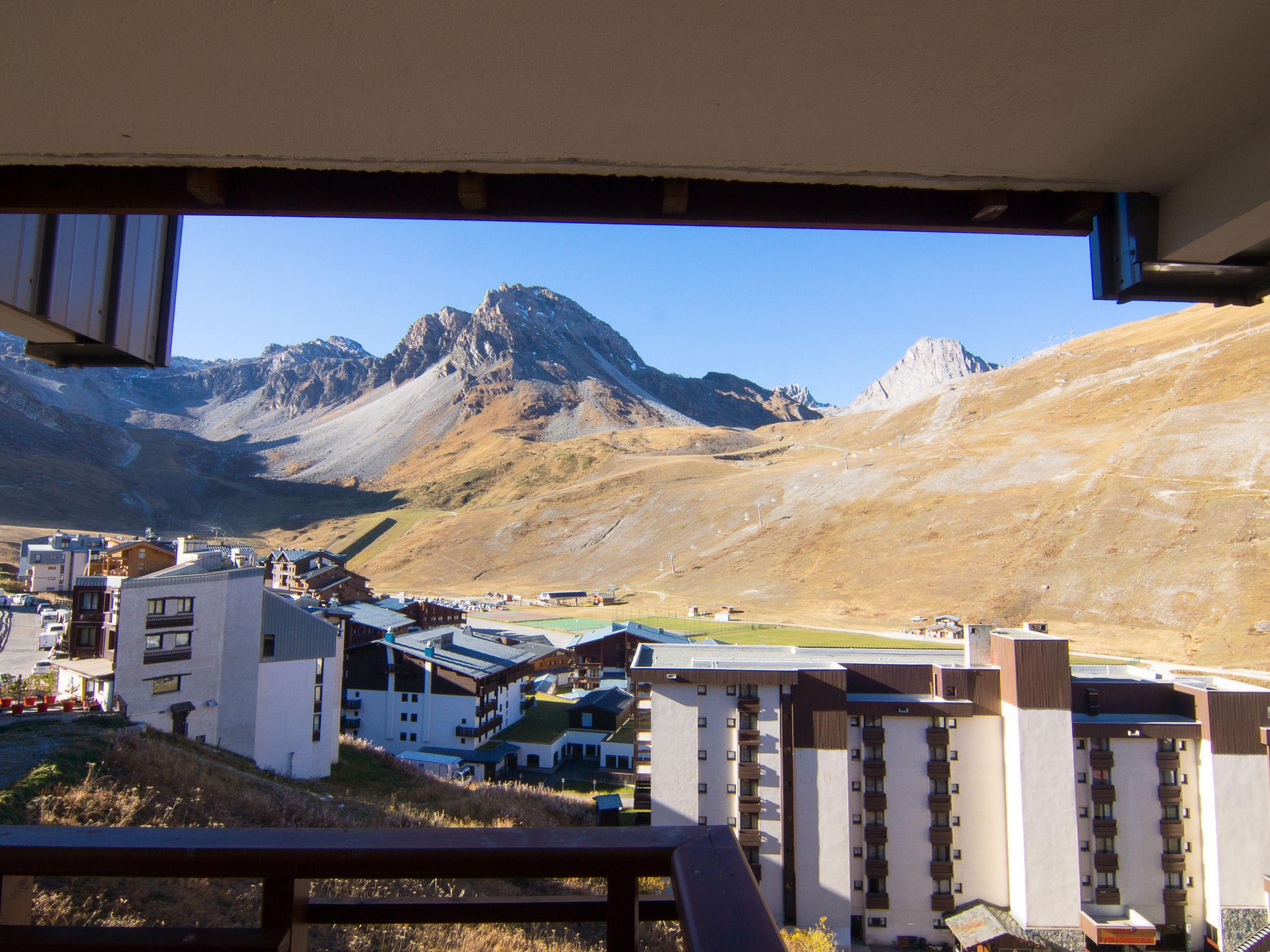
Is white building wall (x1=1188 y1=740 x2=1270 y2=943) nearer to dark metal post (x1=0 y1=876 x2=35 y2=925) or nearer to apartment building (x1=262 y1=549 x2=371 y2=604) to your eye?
dark metal post (x1=0 y1=876 x2=35 y2=925)

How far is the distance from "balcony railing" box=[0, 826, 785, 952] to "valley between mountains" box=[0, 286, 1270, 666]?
1996 inches

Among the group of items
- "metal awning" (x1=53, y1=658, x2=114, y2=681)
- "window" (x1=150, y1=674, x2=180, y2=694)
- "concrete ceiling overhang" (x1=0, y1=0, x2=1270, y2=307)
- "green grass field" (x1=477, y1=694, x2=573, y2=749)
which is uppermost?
"concrete ceiling overhang" (x1=0, y1=0, x2=1270, y2=307)

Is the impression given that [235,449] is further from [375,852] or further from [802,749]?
[375,852]

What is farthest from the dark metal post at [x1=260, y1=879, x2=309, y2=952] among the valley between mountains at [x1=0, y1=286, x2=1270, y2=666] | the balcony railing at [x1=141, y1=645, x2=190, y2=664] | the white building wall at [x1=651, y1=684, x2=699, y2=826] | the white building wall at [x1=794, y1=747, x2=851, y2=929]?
the valley between mountains at [x1=0, y1=286, x2=1270, y2=666]

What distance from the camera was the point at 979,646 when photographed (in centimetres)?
2169

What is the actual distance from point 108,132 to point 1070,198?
393cm

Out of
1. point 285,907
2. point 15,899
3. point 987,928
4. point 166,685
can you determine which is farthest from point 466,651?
point 285,907

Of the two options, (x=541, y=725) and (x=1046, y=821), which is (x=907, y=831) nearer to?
(x=1046, y=821)

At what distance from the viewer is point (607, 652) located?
4553 cm

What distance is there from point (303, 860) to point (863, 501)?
82.2 metres

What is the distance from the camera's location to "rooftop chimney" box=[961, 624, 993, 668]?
2144cm

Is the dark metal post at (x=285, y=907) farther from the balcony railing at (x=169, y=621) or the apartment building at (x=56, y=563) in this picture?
the apartment building at (x=56, y=563)

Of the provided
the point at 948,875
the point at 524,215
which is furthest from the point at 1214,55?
the point at 948,875

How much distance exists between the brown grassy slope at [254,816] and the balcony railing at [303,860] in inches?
187
